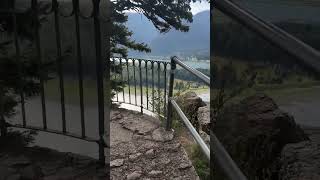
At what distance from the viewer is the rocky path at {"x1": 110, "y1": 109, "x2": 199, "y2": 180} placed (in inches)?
112

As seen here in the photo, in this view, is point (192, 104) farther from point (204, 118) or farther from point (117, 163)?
point (117, 163)

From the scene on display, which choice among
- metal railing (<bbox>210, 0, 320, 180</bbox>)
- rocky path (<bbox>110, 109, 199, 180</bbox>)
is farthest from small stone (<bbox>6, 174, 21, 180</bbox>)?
metal railing (<bbox>210, 0, 320, 180</bbox>)

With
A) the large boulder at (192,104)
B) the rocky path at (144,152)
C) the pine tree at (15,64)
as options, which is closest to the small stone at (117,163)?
the rocky path at (144,152)

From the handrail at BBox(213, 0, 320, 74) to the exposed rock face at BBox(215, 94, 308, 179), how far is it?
321 millimetres

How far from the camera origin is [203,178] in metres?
2.66

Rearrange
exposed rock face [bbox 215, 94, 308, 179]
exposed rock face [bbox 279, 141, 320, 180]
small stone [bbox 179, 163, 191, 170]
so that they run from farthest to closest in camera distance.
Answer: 1. small stone [bbox 179, 163, 191, 170]
2. exposed rock face [bbox 215, 94, 308, 179]
3. exposed rock face [bbox 279, 141, 320, 180]

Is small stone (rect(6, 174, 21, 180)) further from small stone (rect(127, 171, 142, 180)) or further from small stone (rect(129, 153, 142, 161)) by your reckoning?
small stone (rect(129, 153, 142, 161))

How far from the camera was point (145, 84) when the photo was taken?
4.71 m

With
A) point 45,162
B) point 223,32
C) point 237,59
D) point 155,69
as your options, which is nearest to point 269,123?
point 237,59

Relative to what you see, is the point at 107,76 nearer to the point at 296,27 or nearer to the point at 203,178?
the point at 203,178

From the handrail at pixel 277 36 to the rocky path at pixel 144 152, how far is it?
1.69 m

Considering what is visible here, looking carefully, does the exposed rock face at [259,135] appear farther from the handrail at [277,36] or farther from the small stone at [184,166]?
the small stone at [184,166]

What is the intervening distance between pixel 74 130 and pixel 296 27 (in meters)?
1.33

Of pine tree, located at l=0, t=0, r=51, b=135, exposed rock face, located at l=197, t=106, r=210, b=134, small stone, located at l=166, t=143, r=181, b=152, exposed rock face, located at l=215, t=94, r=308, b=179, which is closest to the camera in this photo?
exposed rock face, located at l=215, t=94, r=308, b=179
